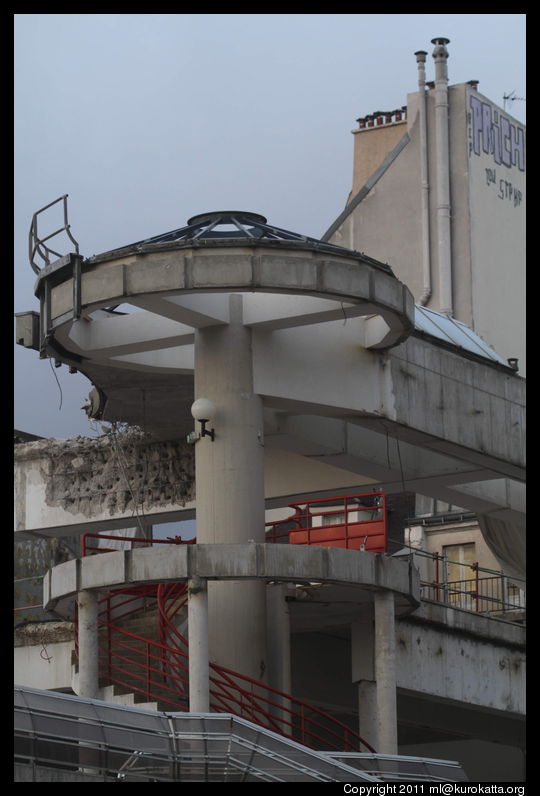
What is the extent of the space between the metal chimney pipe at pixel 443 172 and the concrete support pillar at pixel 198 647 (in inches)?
1030

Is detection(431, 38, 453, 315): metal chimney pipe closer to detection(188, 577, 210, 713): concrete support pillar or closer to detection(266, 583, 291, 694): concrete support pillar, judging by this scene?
detection(266, 583, 291, 694): concrete support pillar

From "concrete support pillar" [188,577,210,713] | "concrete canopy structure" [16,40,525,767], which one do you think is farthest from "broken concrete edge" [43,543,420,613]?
"concrete support pillar" [188,577,210,713]

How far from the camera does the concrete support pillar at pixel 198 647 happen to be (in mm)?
27766

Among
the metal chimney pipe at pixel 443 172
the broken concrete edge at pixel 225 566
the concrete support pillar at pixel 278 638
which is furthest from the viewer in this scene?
the metal chimney pipe at pixel 443 172

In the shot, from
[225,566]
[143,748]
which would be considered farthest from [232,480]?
[143,748]

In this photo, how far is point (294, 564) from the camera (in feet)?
94.4

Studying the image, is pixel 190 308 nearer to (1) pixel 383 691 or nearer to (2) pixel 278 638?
(2) pixel 278 638

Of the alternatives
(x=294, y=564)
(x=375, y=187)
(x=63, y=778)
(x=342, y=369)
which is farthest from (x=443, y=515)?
(x=63, y=778)

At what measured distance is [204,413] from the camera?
30.2 meters

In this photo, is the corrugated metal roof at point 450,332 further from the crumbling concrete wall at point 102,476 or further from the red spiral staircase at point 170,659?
the red spiral staircase at point 170,659

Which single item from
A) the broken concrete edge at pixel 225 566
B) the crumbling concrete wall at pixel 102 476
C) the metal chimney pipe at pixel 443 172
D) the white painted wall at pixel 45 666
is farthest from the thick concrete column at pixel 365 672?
the metal chimney pipe at pixel 443 172

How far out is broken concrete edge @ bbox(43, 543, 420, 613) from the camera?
28.4 m

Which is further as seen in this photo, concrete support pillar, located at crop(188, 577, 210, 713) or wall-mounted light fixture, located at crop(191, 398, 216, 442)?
wall-mounted light fixture, located at crop(191, 398, 216, 442)

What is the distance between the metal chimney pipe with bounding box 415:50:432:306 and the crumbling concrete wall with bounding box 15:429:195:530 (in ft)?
51.3
